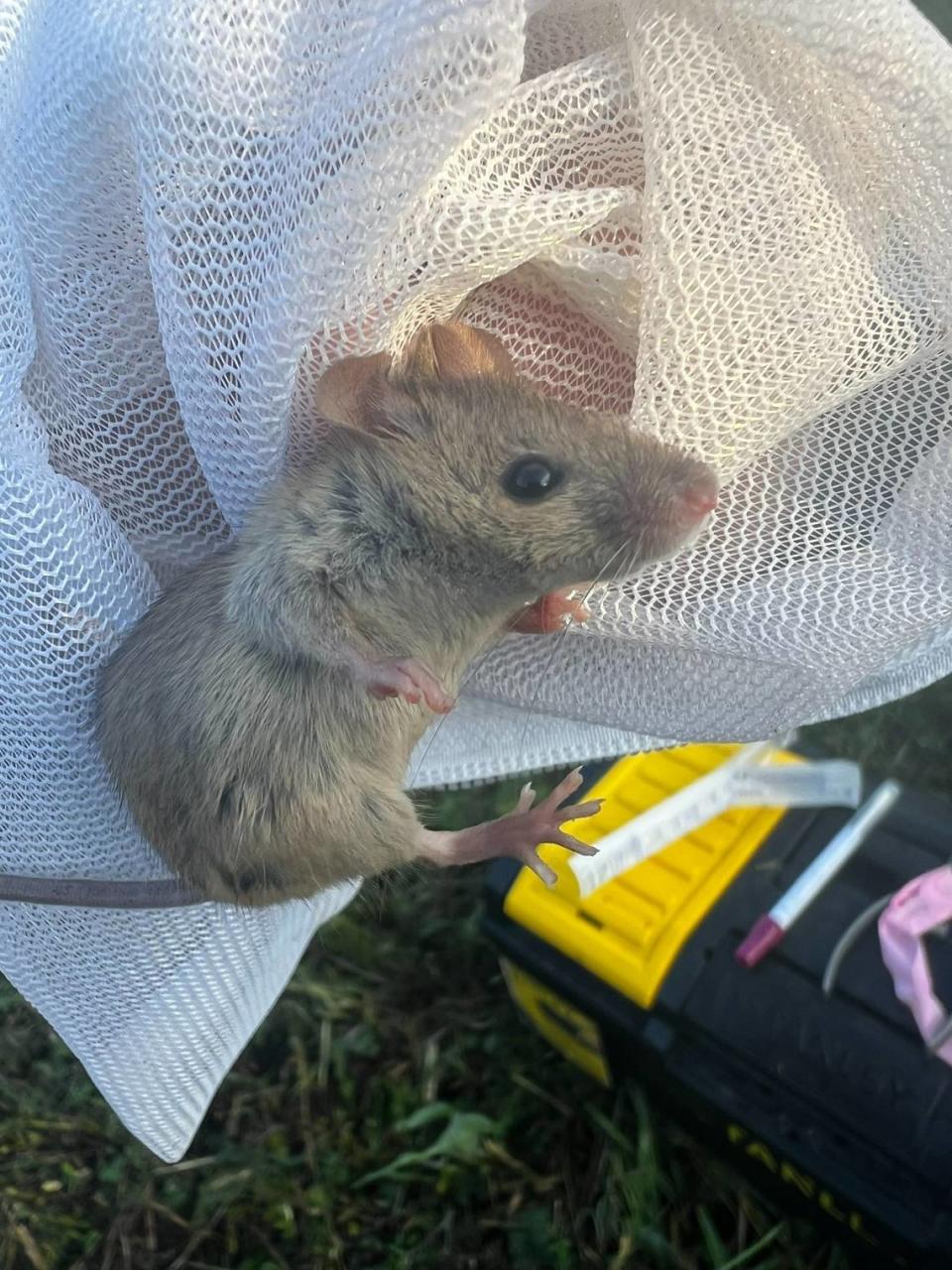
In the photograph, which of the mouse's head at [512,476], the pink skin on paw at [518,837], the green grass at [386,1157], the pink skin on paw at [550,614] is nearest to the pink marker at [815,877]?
the green grass at [386,1157]

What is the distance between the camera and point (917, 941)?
5.19 ft

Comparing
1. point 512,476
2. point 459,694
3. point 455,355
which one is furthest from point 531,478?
point 459,694

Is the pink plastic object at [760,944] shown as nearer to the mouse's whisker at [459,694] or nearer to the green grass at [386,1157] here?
the green grass at [386,1157]

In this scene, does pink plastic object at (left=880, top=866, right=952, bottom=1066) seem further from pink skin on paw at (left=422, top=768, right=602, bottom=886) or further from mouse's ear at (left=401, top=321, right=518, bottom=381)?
mouse's ear at (left=401, top=321, right=518, bottom=381)

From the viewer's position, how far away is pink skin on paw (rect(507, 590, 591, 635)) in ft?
3.56

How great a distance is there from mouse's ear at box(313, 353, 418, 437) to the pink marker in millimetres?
1111

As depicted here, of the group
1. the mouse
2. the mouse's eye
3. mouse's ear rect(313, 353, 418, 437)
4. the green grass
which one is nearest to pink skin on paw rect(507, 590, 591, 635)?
the mouse

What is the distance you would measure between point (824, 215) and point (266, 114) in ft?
1.60

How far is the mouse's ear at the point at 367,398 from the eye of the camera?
870 mm

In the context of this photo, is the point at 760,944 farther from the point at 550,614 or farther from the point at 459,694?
the point at 550,614

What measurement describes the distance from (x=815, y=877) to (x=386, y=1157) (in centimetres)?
100

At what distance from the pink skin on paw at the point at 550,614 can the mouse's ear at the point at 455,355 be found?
9.5 inches

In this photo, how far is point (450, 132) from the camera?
2.28 feet

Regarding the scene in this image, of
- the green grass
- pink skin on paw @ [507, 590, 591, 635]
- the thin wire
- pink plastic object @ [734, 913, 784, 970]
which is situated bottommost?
the green grass
